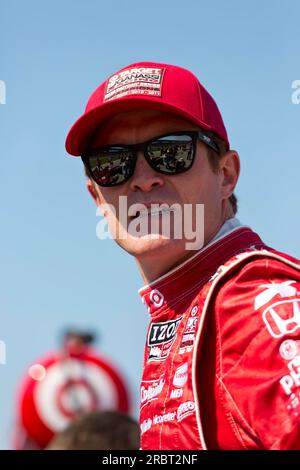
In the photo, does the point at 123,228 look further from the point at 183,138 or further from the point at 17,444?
the point at 17,444

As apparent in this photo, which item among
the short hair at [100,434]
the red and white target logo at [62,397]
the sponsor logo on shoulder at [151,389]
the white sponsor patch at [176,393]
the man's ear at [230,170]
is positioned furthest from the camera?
the red and white target logo at [62,397]

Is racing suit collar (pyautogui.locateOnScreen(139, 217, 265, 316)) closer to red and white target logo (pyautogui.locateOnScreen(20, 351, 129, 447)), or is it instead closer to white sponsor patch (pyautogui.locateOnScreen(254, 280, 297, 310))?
white sponsor patch (pyautogui.locateOnScreen(254, 280, 297, 310))

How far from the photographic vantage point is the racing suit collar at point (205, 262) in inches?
112

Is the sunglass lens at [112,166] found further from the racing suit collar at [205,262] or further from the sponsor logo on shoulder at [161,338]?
the sponsor logo on shoulder at [161,338]

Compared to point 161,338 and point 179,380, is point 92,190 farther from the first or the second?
point 179,380

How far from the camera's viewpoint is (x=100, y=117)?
3.02 m

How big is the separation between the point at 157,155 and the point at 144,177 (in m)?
0.08

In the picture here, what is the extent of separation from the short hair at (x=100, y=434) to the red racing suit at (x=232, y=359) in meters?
1.77

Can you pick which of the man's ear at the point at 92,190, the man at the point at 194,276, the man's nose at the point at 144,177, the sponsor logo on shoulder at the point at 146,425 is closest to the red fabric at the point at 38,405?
the man's ear at the point at 92,190

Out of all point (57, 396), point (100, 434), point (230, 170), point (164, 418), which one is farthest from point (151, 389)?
point (57, 396)

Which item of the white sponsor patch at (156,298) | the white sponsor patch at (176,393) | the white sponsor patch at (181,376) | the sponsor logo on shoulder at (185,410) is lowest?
the sponsor logo on shoulder at (185,410)

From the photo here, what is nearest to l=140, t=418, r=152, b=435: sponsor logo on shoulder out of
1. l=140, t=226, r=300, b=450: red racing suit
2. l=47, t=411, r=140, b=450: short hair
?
l=140, t=226, r=300, b=450: red racing suit

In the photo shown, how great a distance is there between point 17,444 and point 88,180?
13.5 feet
